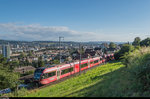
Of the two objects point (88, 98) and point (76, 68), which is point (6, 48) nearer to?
point (76, 68)

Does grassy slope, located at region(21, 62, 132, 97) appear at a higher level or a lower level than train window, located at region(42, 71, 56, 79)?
higher

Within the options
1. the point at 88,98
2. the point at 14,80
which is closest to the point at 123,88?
the point at 88,98

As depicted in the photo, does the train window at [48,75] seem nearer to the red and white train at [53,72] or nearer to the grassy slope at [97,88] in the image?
the red and white train at [53,72]

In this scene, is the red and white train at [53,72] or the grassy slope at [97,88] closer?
the grassy slope at [97,88]

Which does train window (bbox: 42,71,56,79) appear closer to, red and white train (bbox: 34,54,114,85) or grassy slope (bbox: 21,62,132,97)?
red and white train (bbox: 34,54,114,85)

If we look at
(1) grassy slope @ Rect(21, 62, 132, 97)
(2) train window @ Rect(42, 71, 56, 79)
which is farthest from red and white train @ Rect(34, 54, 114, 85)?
(1) grassy slope @ Rect(21, 62, 132, 97)

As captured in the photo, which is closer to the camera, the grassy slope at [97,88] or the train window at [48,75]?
the grassy slope at [97,88]

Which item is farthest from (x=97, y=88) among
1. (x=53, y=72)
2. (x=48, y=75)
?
(x=53, y=72)

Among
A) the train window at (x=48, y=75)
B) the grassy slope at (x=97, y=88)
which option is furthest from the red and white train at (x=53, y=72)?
the grassy slope at (x=97, y=88)

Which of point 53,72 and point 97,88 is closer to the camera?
point 97,88

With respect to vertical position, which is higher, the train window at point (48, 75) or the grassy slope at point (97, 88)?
the grassy slope at point (97, 88)

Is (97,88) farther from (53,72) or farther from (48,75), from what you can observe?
(53,72)
